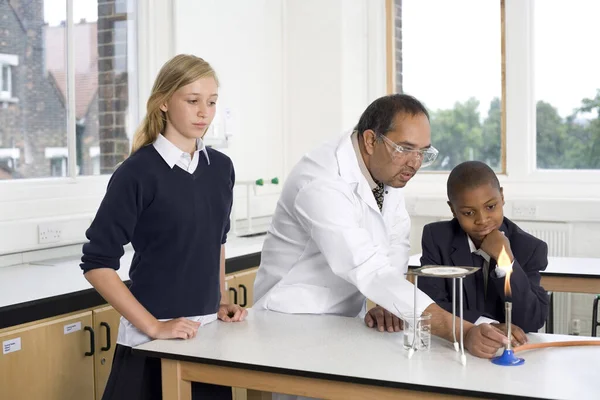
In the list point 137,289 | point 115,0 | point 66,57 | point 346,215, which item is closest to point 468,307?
point 346,215

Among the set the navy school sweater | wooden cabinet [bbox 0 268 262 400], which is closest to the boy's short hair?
the navy school sweater

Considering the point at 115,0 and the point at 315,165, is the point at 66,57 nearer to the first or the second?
the point at 115,0

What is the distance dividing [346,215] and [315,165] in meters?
0.21

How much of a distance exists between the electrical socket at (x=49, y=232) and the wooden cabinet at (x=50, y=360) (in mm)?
688

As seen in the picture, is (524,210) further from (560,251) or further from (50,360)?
(50,360)

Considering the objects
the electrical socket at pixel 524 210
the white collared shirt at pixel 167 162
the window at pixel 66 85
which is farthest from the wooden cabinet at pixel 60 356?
the electrical socket at pixel 524 210

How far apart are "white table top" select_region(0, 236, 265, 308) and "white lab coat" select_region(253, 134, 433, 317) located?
0.70 metres

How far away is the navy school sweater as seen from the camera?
1.82m

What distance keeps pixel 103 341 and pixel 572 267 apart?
2114 mm

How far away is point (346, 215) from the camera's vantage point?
78.1 inches

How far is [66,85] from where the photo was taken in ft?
11.0

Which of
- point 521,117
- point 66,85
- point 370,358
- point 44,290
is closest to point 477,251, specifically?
point 370,358

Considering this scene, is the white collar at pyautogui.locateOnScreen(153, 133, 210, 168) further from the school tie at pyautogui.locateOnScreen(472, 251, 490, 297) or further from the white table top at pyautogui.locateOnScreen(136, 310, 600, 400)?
the school tie at pyautogui.locateOnScreen(472, 251, 490, 297)

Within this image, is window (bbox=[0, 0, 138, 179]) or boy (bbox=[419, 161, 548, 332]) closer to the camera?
boy (bbox=[419, 161, 548, 332])
